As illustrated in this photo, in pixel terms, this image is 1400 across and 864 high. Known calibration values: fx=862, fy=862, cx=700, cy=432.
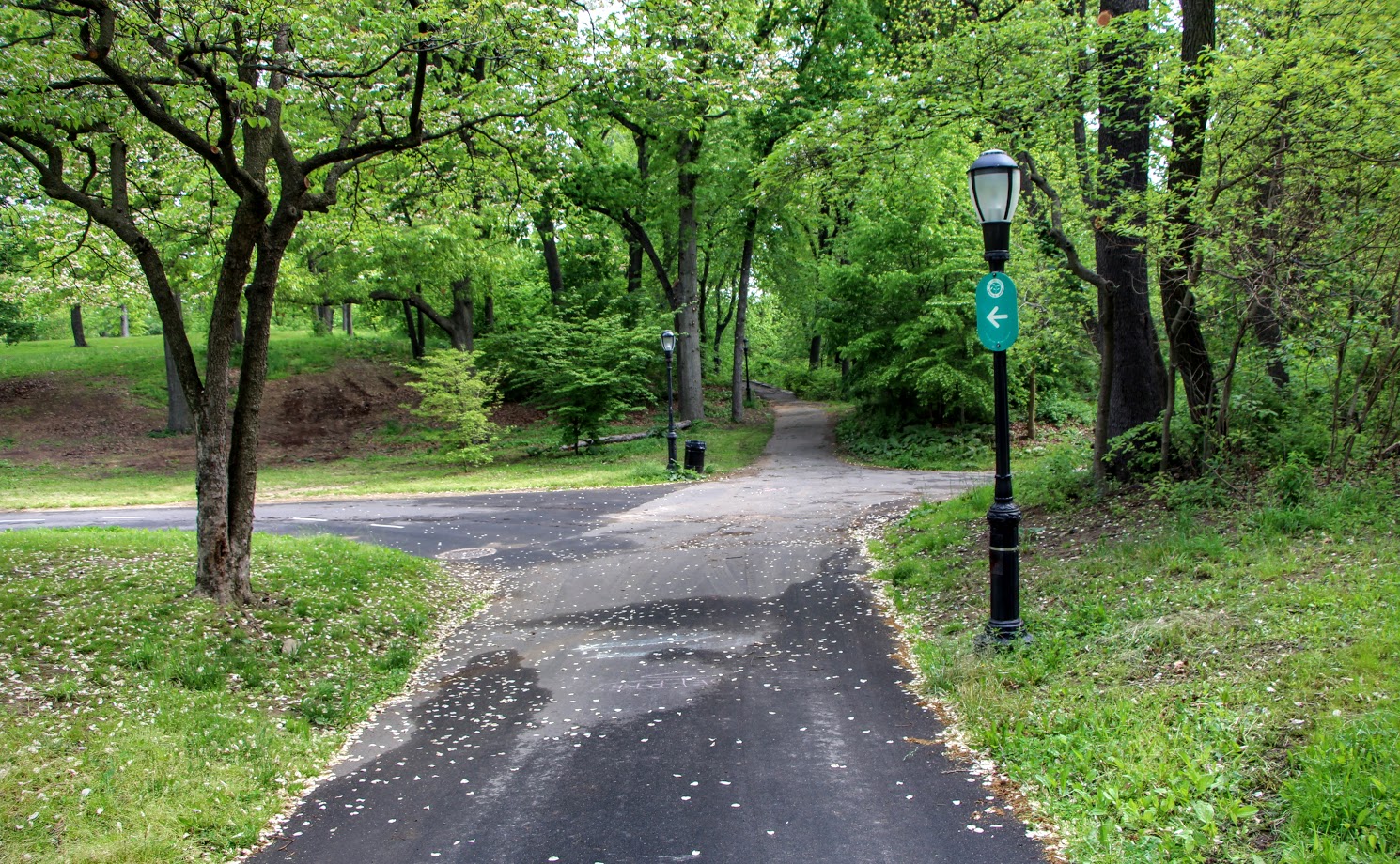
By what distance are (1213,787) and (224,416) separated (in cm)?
791

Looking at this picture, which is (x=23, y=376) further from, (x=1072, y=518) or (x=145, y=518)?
(x=1072, y=518)

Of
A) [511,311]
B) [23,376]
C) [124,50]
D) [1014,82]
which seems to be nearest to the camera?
[124,50]

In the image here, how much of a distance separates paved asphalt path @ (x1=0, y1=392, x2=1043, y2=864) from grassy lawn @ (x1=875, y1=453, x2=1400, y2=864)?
1.52ft

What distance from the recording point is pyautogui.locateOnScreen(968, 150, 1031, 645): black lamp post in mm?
6223

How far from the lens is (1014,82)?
910cm

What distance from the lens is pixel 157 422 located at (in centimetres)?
3075

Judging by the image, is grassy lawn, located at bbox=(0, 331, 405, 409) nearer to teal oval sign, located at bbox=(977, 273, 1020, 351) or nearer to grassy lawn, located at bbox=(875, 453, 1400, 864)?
grassy lawn, located at bbox=(875, 453, 1400, 864)

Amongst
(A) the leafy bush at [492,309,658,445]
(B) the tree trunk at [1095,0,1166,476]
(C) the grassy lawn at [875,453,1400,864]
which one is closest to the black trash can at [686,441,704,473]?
(A) the leafy bush at [492,309,658,445]

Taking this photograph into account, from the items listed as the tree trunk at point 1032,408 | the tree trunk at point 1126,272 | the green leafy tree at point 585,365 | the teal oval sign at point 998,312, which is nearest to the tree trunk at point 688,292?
the green leafy tree at point 585,365

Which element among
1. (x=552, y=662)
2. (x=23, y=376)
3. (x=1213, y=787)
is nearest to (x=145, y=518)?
(x=552, y=662)

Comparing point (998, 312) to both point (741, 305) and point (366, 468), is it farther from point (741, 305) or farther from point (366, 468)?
point (741, 305)

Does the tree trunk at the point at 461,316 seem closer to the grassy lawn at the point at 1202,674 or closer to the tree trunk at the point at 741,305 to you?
the tree trunk at the point at 741,305

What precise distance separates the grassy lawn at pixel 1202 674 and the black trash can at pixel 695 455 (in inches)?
493

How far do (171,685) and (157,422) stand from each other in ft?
95.2
